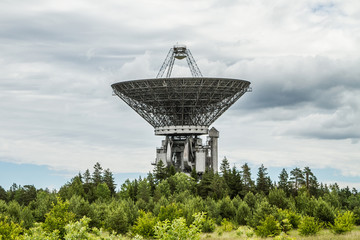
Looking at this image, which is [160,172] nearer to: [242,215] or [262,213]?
[242,215]

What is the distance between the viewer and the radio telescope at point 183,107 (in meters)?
83.6

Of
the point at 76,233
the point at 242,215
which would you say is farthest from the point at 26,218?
the point at 76,233

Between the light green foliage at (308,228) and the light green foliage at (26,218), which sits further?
the light green foliage at (26,218)

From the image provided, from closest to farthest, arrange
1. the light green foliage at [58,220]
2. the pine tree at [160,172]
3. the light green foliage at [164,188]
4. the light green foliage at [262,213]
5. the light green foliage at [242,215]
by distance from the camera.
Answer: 1. the light green foliage at [58,220]
2. the light green foliage at [262,213]
3. the light green foliage at [242,215]
4. the light green foliage at [164,188]
5. the pine tree at [160,172]

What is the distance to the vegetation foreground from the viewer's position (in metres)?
31.7

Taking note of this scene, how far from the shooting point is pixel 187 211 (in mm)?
46688

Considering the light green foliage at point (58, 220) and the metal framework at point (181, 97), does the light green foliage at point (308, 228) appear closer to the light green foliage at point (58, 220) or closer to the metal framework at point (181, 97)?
the light green foliage at point (58, 220)

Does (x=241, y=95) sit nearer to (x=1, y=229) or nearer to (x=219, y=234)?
(x=219, y=234)

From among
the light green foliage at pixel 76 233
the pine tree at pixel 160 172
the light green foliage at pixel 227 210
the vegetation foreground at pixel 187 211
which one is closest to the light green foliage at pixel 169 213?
the vegetation foreground at pixel 187 211

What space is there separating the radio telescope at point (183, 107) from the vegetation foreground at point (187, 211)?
164 inches

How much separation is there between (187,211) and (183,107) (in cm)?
4180

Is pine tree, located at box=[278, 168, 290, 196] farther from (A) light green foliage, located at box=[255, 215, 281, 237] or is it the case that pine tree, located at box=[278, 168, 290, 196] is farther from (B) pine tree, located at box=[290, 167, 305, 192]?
(A) light green foliage, located at box=[255, 215, 281, 237]

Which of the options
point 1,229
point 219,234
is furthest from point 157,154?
point 1,229

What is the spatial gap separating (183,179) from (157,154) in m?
10.1
